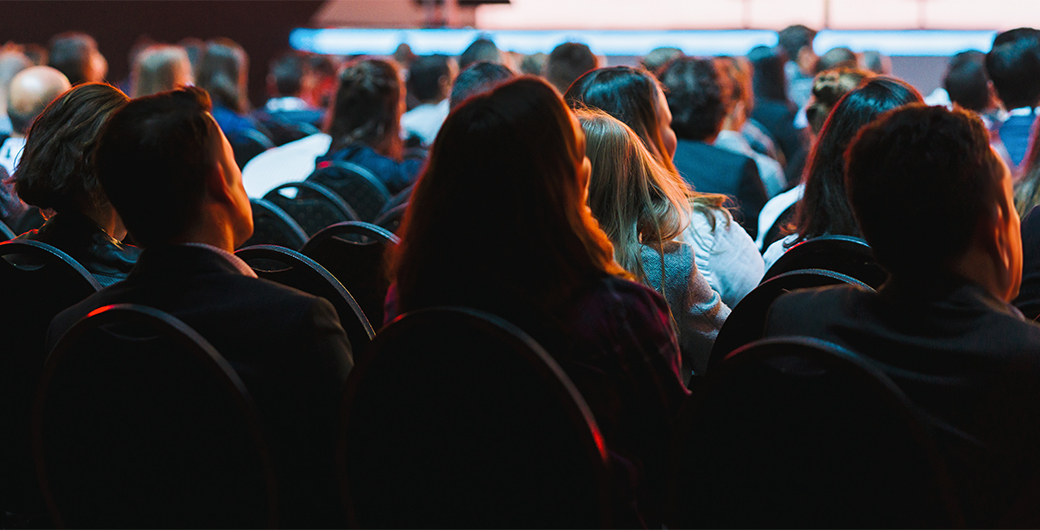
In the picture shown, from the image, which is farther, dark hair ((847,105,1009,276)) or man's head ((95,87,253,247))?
man's head ((95,87,253,247))

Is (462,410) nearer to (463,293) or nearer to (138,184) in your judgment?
(463,293)

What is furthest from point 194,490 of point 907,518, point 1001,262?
point 1001,262

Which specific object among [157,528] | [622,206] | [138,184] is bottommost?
[157,528]

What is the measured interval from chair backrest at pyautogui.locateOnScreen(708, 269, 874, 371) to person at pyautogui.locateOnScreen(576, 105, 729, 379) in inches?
12.3

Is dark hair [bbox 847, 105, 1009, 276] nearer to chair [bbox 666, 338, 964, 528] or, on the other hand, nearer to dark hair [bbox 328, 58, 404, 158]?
chair [bbox 666, 338, 964, 528]

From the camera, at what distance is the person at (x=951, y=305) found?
103 centimetres

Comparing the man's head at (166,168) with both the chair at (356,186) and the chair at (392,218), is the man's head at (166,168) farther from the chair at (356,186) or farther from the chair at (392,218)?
the chair at (356,186)

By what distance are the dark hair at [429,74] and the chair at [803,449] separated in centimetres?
420

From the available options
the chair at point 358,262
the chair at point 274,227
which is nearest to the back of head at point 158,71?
the chair at point 274,227

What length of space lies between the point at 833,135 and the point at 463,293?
1.21 metres

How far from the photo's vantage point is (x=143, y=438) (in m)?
1.18

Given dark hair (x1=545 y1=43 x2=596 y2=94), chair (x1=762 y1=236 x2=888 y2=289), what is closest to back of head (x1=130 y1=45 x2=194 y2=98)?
dark hair (x1=545 y1=43 x2=596 y2=94)

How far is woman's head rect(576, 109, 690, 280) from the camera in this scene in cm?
174

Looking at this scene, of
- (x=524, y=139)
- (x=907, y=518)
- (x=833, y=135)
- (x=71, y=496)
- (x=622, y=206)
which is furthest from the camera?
(x=833, y=135)
